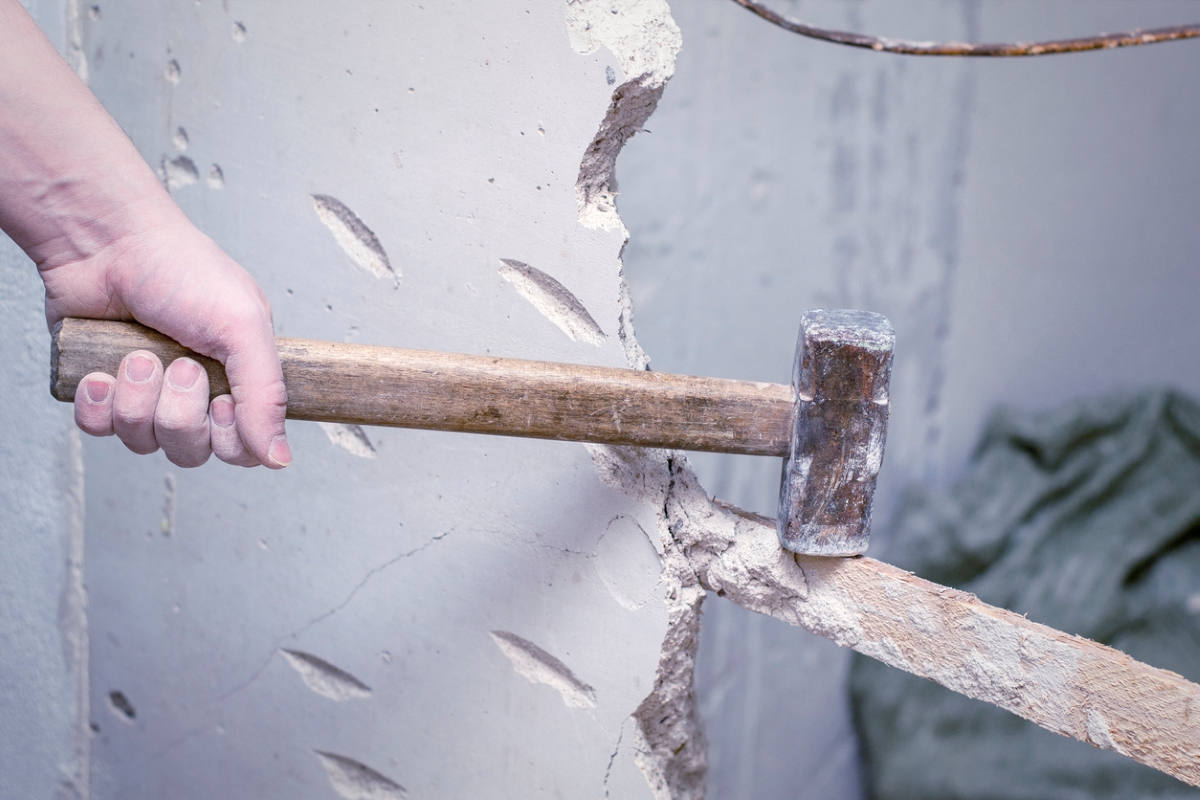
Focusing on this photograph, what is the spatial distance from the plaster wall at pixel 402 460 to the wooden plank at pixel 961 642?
0.34ft

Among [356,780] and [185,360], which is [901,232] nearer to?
[356,780]

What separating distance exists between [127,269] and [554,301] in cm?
45

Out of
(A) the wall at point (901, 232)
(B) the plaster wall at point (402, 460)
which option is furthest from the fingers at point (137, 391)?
(A) the wall at point (901, 232)

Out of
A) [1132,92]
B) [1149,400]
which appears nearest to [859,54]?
[1132,92]

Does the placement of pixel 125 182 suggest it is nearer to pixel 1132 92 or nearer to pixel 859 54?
pixel 859 54

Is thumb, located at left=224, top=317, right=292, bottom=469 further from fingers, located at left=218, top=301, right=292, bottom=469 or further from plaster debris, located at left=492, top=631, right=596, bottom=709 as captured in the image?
plaster debris, located at left=492, top=631, right=596, bottom=709

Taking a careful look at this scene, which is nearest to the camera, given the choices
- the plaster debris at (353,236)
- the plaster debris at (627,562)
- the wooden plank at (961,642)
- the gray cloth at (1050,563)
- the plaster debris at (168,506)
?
the wooden plank at (961,642)

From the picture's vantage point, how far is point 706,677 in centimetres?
232

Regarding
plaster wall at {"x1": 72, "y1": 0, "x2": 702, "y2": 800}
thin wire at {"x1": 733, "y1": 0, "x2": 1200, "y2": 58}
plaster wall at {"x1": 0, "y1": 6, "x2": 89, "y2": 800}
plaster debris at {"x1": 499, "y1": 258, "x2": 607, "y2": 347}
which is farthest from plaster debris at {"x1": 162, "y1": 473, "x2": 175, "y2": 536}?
thin wire at {"x1": 733, "y1": 0, "x2": 1200, "y2": 58}

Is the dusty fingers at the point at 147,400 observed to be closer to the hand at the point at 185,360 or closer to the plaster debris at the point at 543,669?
Answer: the hand at the point at 185,360

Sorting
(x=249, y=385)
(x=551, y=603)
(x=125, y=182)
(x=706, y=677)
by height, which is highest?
(x=125, y=182)

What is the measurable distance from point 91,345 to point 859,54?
200 cm

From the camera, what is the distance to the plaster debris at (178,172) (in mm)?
1281

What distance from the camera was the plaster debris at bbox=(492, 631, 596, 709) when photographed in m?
1.11
